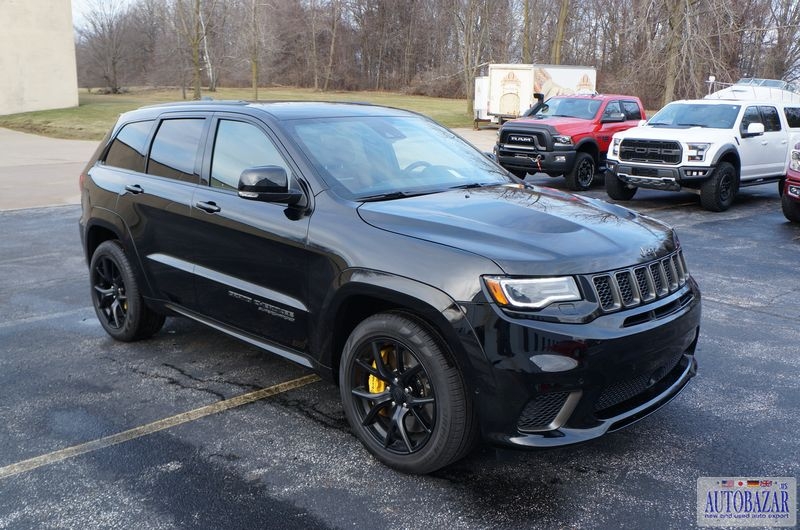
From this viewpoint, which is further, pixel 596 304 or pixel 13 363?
pixel 13 363

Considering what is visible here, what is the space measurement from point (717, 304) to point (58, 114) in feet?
111

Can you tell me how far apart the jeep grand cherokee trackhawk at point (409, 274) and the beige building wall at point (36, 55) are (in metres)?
34.5

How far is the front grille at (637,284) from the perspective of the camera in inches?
127

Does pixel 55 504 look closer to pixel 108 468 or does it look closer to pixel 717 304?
pixel 108 468

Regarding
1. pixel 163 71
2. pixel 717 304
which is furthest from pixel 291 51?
pixel 717 304

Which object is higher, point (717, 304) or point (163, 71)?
point (163, 71)

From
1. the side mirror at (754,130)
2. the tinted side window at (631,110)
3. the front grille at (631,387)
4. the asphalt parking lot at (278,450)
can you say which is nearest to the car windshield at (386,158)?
the asphalt parking lot at (278,450)

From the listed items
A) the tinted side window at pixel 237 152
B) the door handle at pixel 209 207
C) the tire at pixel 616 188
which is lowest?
the tire at pixel 616 188

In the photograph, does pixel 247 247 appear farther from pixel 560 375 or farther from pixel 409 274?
pixel 560 375

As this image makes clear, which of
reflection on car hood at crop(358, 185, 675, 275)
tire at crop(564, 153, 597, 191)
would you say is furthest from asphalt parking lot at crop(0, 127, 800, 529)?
tire at crop(564, 153, 597, 191)

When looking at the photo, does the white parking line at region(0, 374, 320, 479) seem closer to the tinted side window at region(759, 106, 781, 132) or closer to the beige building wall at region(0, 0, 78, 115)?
the tinted side window at region(759, 106, 781, 132)

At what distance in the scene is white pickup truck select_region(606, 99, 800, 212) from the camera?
472 inches

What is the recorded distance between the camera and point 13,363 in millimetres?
5043

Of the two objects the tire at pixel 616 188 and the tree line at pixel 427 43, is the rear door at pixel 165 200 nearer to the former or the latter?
the tire at pixel 616 188
